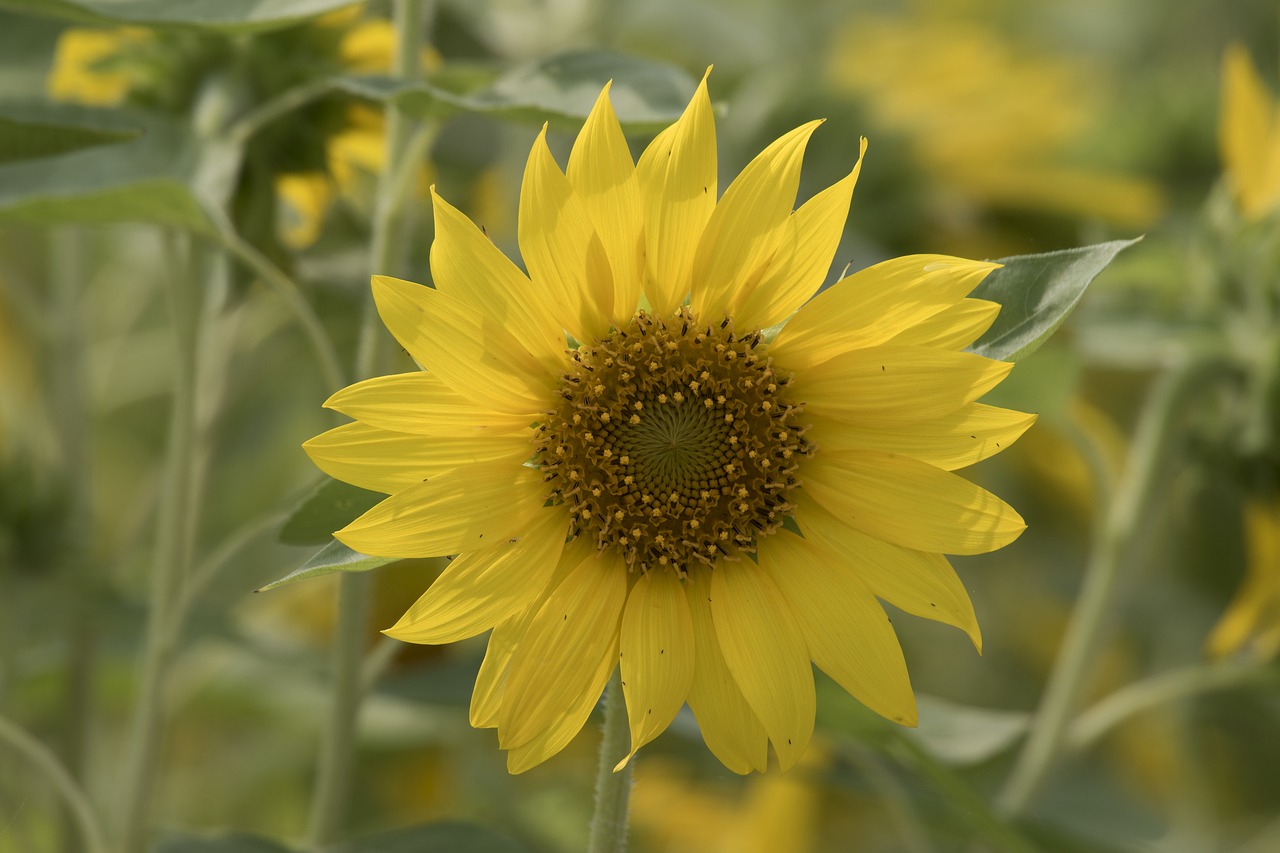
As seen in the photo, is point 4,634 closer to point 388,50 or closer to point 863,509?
point 388,50

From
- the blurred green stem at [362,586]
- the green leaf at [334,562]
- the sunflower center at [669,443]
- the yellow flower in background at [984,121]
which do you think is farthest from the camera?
the yellow flower in background at [984,121]

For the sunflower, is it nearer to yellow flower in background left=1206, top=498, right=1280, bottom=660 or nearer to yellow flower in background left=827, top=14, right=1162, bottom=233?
yellow flower in background left=1206, top=498, right=1280, bottom=660

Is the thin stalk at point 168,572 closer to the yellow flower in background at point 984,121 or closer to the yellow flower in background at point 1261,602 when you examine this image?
the yellow flower in background at point 1261,602

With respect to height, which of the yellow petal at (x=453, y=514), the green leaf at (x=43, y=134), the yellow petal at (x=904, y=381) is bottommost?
the yellow petal at (x=453, y=514)

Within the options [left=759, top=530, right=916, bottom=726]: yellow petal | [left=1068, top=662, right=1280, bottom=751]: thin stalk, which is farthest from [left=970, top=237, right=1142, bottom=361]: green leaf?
[left=1068, top=662, right=1280, bottom=751]: thin stalk

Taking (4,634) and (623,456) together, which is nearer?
(623,456)

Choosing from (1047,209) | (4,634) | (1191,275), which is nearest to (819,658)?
(1191,275)

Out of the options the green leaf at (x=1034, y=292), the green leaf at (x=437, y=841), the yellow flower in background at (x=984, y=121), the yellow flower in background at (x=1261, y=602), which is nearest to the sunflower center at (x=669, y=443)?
the green leaf at (x=1034, y=292)
